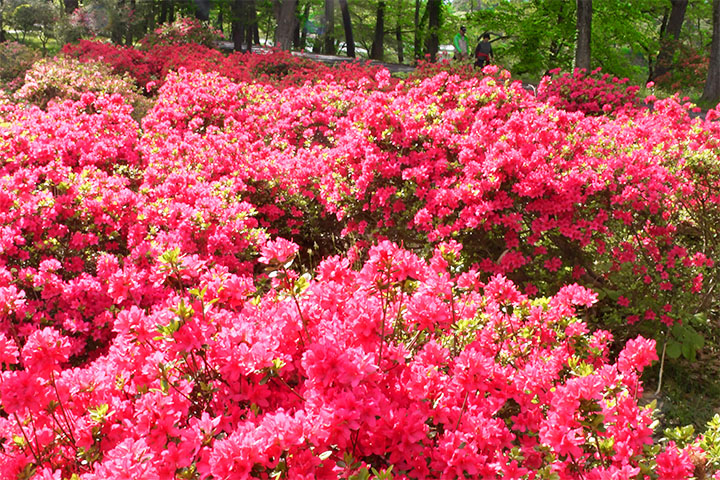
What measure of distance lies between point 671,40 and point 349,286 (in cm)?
2418

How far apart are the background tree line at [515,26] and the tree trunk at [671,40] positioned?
0.04m

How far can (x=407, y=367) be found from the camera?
2090 mm

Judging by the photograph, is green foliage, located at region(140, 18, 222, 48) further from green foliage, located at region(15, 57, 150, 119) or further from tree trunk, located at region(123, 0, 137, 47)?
green foliage, located at region(15, 57, 150, 119)

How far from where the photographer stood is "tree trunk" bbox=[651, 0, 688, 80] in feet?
70.1

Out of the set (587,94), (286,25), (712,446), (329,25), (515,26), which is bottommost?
(712,446)

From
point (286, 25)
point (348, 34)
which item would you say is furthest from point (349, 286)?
point (348, 34)

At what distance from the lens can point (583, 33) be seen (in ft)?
43.2

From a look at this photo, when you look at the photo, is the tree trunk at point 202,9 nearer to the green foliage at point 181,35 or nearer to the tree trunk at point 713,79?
the green foliage at point 181,35

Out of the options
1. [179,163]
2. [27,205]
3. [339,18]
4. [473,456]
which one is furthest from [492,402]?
[339,18]

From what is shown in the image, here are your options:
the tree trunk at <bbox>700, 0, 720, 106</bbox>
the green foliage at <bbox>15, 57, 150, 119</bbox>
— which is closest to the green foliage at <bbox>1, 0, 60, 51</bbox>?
the green foliage at <bbox>15, 57, 150, 119</bbox>

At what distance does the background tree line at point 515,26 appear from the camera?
16109mm

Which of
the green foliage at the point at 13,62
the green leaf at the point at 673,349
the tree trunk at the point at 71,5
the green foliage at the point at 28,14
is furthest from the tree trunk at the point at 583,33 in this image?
the green foliage at the point at 28,14

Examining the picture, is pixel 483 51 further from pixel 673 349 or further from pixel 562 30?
pixel 673 349

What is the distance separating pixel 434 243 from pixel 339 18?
1240 inches
